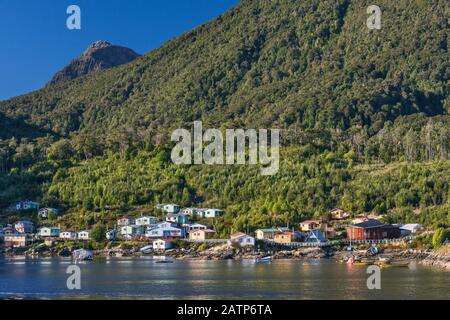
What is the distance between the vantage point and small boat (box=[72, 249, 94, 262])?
97325 mm

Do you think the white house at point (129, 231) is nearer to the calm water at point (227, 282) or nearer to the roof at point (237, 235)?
the roof at point (237, 235)

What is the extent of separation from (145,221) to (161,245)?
920 centimetres

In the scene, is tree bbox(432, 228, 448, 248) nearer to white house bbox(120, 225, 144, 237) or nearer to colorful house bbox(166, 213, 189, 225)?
colorful house bbox(166, 213, 189, 225)

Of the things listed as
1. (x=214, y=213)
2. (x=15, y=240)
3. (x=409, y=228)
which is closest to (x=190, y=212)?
(x=214, y=213)

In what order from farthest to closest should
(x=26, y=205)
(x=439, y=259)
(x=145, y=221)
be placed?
(x=26, y=205), (x=145, y=221), (x=439, y=259)

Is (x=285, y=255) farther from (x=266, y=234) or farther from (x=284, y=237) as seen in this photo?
(x=266, y=234)

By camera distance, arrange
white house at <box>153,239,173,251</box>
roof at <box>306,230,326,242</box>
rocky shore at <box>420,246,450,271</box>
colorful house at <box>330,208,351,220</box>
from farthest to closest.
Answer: colorful house at <box>330,208,351,220</box> → white house at <box>153,239,173,251</box> → roof at <box>306,230,326,242</box> → rocky shore at <box>420,246,450,271</box>

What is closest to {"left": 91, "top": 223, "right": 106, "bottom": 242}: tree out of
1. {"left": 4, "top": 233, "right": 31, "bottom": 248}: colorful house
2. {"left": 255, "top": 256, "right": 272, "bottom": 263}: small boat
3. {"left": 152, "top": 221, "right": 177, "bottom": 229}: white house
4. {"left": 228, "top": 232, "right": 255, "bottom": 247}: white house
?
{"left": 152, "top": 221, "right": 177, "bottom": 229}: white house

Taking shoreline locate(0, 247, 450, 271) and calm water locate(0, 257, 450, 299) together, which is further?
shoreline locate(0, 247, 450, 271)

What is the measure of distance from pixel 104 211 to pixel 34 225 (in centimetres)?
1084

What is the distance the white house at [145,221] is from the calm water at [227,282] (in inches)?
1246

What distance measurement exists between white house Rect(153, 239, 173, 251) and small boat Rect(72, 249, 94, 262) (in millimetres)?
10678

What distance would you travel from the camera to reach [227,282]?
63156 mm
